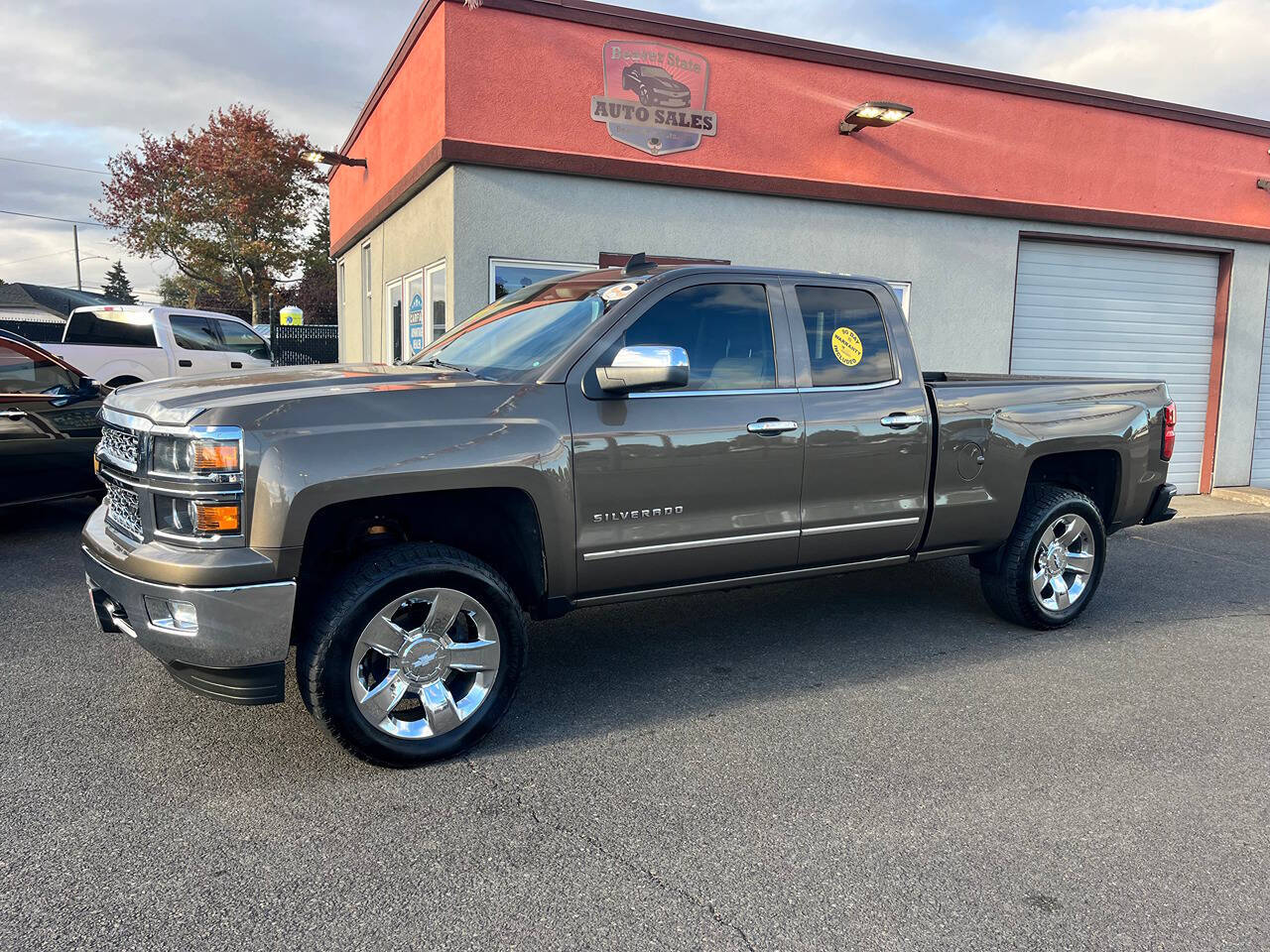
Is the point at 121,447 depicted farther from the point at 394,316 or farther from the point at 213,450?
the point at 394,316

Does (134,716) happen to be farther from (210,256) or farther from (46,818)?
(210,256)

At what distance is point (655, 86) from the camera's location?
9.16 m

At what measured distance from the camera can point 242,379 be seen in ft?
12.1

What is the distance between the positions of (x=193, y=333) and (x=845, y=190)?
910 centimetres

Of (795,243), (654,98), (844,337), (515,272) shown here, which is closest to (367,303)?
(515,272)

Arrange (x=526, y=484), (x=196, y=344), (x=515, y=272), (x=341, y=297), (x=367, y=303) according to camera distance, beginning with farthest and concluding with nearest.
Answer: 1. (x=341, y=297)
2. (x=367, y=303)
3. (x=196, y=344)
4. (x=515, y=272)
5. (x=526, y=484)

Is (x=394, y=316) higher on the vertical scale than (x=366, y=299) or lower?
lower

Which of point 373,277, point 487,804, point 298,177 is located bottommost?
point 487,804

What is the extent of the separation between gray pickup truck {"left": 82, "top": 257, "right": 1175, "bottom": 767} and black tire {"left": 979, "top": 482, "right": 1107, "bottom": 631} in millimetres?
19

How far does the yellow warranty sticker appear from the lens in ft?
15.2

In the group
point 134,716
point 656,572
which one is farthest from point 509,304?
point 134,716

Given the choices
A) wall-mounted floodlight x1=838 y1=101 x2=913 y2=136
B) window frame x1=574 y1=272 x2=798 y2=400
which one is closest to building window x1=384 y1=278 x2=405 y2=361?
wall-mounted floodlight x1=838 y1=101 x2=913 y2=136

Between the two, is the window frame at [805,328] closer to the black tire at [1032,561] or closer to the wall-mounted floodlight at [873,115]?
the black tire at [1032,561]

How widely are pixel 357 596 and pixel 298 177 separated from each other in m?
37.2
